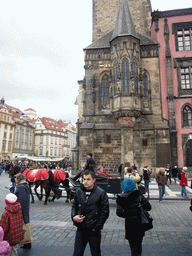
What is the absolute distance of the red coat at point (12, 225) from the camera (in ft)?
9.41

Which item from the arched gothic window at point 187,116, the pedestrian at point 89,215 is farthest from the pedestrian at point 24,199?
the arched gothic window at point 187,116

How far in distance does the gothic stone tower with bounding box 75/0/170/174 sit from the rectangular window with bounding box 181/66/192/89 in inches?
109

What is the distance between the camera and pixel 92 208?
273 centimetres

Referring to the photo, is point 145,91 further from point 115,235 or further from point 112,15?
point 115,235

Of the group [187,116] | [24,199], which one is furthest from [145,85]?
[24,199]

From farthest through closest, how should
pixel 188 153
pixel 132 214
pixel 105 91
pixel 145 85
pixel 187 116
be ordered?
pixel 105 91, pixel 145 85, pixel 187 116, pixel 188 153, pixel 132 214

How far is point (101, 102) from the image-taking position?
2025cm

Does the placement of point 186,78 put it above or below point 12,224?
above

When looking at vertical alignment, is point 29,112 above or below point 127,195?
above

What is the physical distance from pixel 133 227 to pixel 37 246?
2.19 meters

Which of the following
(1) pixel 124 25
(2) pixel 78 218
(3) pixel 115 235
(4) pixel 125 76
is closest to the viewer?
(2) pixel 78 218

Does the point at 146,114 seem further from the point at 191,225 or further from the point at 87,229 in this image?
the point at 87,229

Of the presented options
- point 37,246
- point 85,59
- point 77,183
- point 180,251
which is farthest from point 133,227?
point 85,59

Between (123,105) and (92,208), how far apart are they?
628 inches
